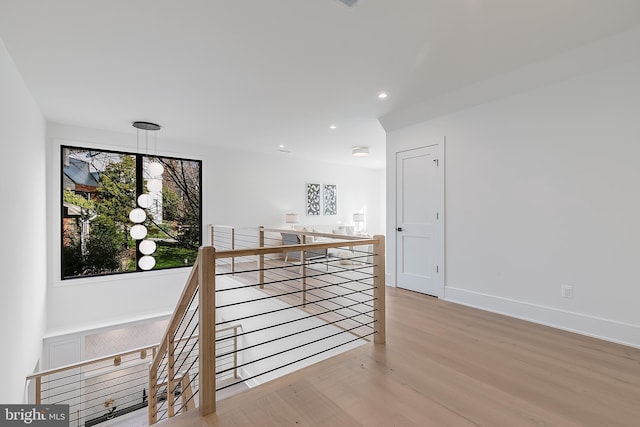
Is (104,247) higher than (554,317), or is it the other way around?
(104,247)

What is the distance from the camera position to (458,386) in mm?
1864

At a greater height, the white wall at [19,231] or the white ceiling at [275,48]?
the white ceiling at [275,48]

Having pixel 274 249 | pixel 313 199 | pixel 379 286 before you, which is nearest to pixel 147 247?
pixel 313 199

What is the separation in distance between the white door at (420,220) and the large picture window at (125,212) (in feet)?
12.8

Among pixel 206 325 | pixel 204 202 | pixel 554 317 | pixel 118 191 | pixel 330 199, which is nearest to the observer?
pixel 206 325

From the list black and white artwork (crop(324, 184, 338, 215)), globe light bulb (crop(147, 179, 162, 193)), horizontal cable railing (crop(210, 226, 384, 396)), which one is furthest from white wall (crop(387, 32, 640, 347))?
globe light bulb (crop(147, 179, 162, 193))

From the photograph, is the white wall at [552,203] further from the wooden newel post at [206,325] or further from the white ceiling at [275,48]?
the wooden newel post at [206,325]

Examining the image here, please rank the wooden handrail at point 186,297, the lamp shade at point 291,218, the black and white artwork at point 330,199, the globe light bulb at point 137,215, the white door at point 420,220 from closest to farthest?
1. the wooden handrail at point 186,297
2. the white door at point 420,220
3. the globe light bulb at point 137,215
4. the lamp shade at point 291,218
5. the black and white artwork at point 330,199

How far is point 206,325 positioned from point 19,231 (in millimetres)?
2773

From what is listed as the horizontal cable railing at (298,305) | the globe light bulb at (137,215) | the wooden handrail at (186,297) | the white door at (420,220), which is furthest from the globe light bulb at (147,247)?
the white door at (420,220)

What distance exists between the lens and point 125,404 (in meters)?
6.08

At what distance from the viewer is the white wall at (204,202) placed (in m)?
4.43

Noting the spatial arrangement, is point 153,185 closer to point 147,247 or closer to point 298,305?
point 147,247

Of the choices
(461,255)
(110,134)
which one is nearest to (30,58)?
(110,134)
